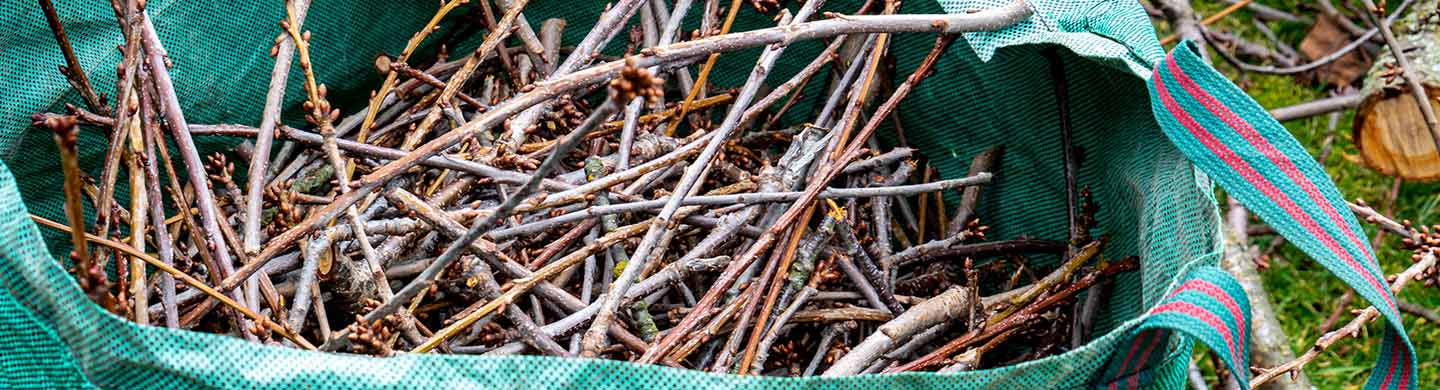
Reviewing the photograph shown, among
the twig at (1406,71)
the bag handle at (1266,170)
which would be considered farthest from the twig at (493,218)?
the twig at (1406,71)

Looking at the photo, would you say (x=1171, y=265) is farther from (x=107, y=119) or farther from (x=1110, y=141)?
(x=107, y=119)

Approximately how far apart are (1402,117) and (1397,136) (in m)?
0.04

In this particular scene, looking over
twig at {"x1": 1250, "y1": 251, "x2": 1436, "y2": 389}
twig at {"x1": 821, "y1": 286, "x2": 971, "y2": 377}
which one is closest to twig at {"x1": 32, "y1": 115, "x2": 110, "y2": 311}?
twig at {"x1": 821, "y1": 286, "x2": 971, "y2": 377}

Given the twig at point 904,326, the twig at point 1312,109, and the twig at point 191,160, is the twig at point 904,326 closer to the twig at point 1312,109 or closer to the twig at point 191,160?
the twig at point 191,160

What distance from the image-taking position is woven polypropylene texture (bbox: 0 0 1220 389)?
→ 2.40 ft

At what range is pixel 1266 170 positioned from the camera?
0.94 meters

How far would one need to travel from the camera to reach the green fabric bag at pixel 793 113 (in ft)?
2.41

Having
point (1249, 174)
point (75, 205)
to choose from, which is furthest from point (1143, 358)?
point (75, 205)

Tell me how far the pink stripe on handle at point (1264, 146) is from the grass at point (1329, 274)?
1.21 meters

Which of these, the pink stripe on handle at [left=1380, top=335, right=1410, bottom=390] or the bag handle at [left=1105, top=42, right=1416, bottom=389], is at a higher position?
the bag handle at [left=1105, top=42, right=1416, bottom=389]

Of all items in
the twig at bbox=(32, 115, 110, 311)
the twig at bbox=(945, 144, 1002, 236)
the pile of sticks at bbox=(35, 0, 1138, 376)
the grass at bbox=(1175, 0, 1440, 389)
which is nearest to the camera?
the twig at bbox=(32, 115, 110, 311)

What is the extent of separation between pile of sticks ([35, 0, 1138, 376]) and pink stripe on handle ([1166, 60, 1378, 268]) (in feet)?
0.71

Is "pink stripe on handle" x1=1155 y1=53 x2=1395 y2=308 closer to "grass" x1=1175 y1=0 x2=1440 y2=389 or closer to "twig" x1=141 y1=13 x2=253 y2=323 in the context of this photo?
"twig" x1=141 y1=13 x2=253 y2=323

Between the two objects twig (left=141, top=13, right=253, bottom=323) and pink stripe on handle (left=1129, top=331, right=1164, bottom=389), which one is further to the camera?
twig (left=141, top=13, right=253, bottom=323)
